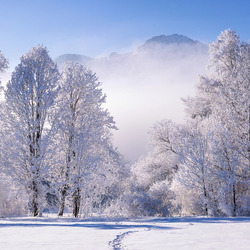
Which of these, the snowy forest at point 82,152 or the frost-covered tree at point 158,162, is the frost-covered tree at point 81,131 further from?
the frost-covered tree at point 158,162

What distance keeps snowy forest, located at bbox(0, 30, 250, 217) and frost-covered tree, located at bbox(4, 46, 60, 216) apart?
5 centimetres

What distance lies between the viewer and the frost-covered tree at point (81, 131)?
1633cm

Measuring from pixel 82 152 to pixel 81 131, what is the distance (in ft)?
4.00

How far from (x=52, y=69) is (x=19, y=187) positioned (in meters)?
6.39

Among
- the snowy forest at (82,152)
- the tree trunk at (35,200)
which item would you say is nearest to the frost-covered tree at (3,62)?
the snowy forest at (82,152)

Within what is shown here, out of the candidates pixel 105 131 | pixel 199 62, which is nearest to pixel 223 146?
pixel 105 131

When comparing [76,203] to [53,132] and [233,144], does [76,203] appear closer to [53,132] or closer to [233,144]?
[53,132]

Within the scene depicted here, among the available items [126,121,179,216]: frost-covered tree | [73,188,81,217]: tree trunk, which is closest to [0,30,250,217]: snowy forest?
[73,188,81,217]: tree trunk

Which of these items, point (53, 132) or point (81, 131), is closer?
point (53, 132)

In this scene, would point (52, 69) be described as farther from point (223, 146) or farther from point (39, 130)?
point (223, 146)

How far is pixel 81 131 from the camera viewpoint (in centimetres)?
1659

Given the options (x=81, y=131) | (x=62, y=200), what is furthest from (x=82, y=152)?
(x=62, y=200)

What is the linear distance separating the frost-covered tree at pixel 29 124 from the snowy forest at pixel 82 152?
1.9 inches

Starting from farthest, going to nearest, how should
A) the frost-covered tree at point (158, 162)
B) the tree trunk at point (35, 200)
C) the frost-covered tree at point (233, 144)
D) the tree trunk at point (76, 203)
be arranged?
the frost-covered tree at point (158, 162) < the tree trunk at point (76, 203) < the frost-covered tree at point (233, 144) < the tree trunk at point (35, 200)
